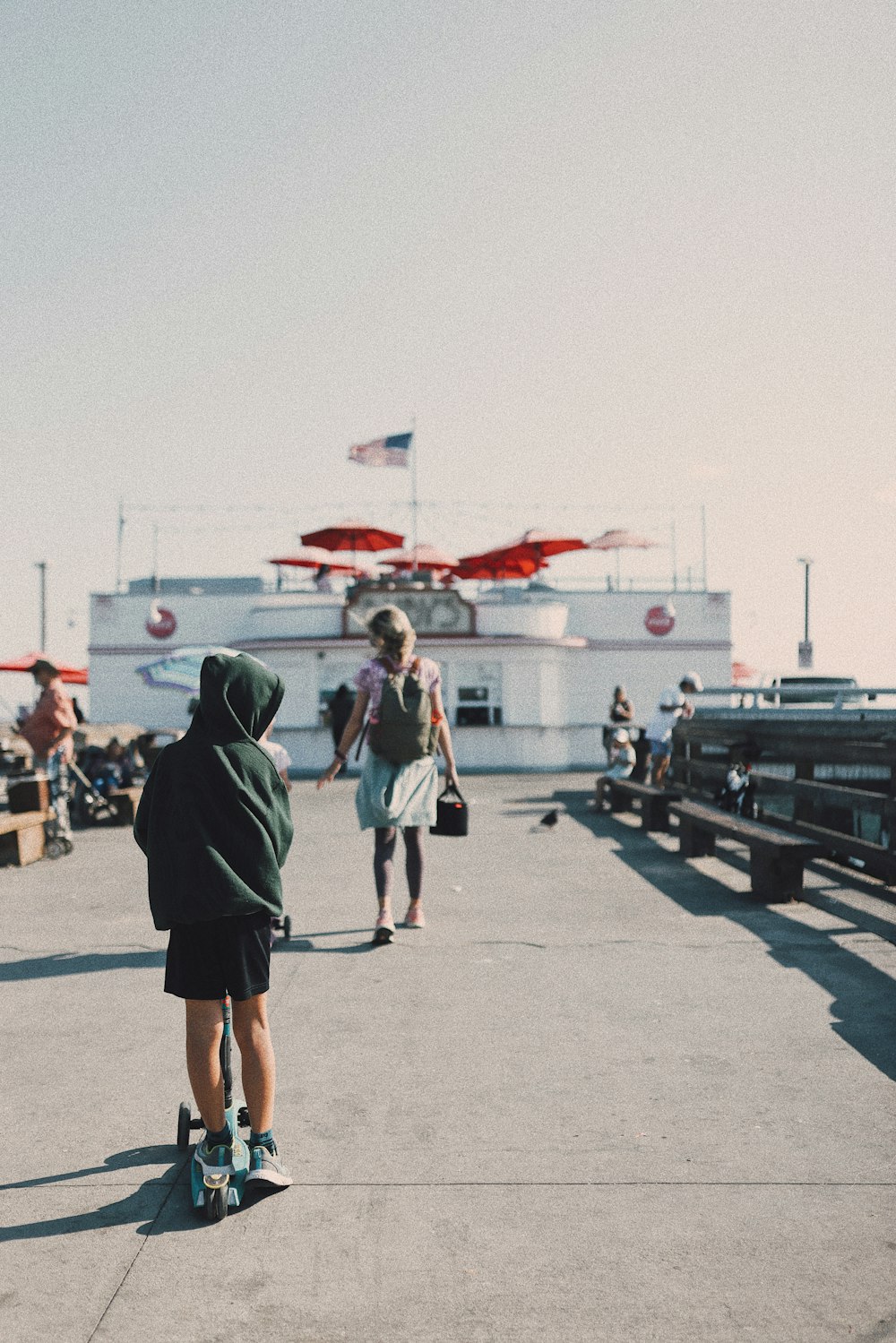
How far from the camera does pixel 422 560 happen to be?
3188 centimetres

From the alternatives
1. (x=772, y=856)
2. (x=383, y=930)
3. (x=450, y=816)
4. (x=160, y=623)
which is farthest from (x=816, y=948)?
(x=160, y=623)

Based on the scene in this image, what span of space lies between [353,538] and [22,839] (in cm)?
1924

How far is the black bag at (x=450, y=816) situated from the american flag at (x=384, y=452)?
25.2 meters

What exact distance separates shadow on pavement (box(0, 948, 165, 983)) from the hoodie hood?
3307mm

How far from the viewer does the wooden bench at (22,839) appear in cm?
1044

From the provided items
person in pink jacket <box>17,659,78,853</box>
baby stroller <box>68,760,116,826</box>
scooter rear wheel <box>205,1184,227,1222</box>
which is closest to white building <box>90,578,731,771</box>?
baby stroller <box>68,760,116,826</box>

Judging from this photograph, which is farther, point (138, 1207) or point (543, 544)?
point (543, 544)

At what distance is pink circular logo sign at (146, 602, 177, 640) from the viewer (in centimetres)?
2939

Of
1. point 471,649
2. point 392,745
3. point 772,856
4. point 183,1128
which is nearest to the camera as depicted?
point 183,1128

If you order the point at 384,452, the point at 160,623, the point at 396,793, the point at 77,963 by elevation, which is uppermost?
the point at 384,452

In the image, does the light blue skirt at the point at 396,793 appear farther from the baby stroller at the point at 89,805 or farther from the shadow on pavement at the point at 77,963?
the baby stroller at the point at 89,805

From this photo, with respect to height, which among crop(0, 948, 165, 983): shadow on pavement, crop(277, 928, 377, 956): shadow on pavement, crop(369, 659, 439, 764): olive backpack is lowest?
crop(0, 948, 165, 983): shadow on pavement

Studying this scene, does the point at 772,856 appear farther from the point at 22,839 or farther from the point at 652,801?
→ the point at 22,839

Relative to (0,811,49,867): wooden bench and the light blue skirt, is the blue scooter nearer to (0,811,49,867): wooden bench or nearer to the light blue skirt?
the light blue skirt
